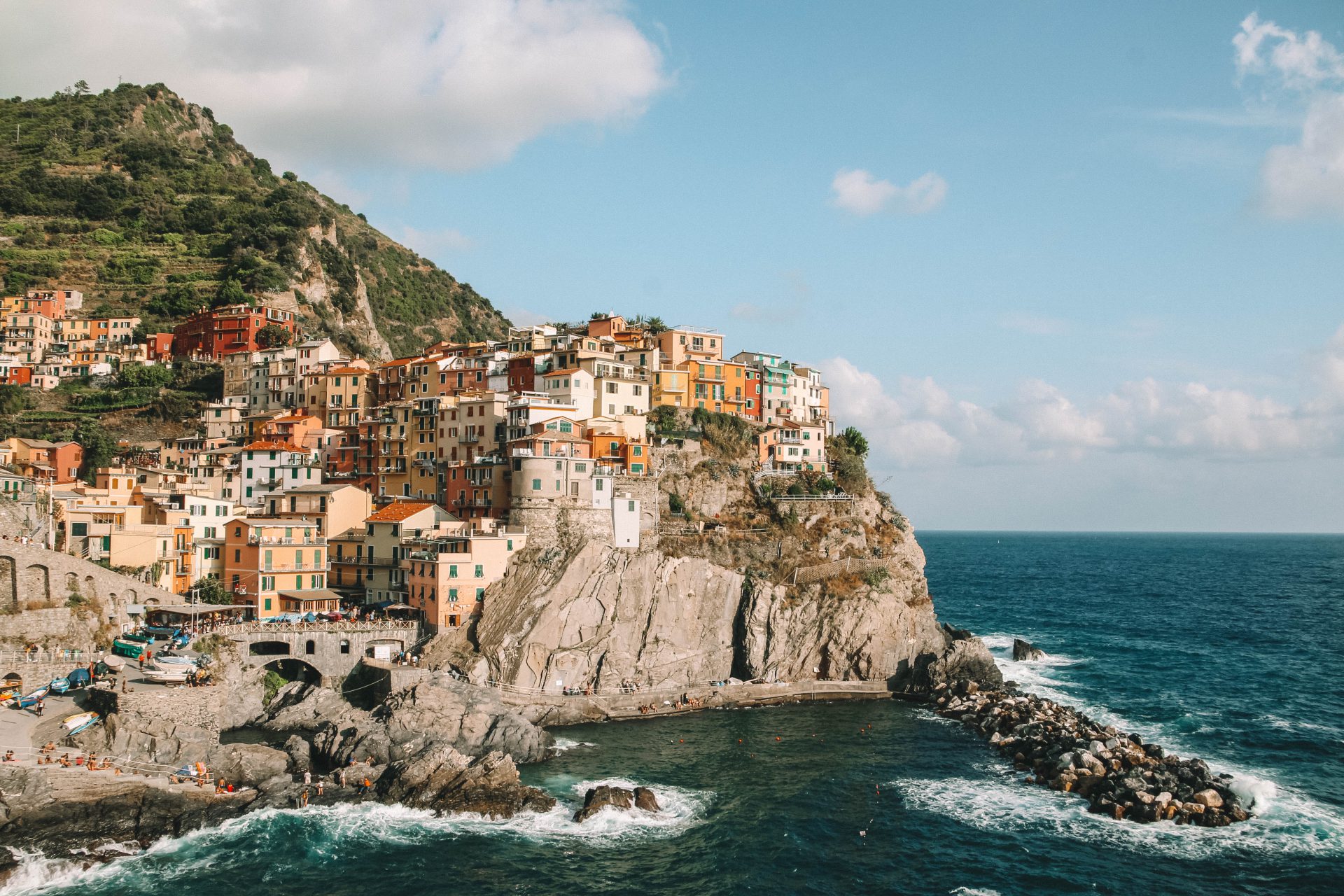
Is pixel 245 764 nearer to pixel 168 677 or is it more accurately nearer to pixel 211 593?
pixel 168 677

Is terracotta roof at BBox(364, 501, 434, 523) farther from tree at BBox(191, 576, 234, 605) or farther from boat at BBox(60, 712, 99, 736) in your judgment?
boat at BBox(60, 712, 99, 736)

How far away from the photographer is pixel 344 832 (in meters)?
46.3

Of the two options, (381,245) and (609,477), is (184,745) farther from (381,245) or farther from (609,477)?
(381,245)

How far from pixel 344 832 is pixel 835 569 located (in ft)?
150

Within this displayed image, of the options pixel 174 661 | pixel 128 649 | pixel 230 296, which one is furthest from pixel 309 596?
pixel 230 296

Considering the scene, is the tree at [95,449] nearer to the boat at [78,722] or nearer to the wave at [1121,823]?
the boat at [78,722]

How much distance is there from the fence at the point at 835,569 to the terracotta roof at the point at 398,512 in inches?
1221

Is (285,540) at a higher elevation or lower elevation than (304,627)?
higher

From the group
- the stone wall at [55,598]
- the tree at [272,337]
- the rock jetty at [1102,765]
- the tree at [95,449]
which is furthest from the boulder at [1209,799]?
the tree at [272,337]

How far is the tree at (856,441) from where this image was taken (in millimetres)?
104938

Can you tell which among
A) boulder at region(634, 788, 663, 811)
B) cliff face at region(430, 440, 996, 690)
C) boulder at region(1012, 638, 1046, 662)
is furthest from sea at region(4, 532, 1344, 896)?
boulder at region(1012, 638, 1046, 662)

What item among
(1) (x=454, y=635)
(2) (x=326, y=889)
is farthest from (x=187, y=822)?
(1) (x=454, y=635)

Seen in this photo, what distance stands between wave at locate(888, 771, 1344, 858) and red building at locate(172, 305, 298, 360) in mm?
92517

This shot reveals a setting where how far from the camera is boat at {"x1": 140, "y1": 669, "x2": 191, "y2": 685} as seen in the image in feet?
180
